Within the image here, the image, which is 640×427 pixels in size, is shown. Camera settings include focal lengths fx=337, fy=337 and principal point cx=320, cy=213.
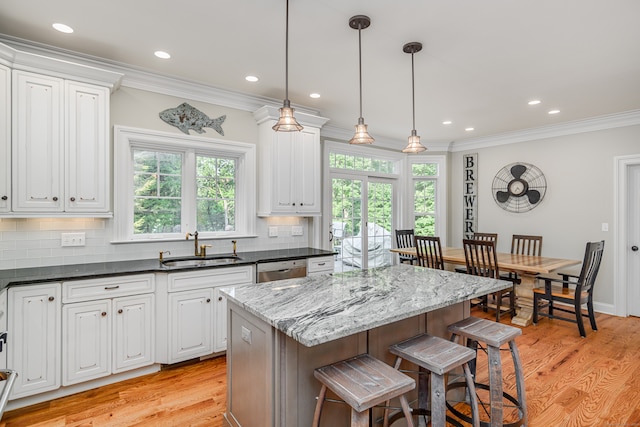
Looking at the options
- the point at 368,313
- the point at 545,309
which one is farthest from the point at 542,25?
the point at 545,309

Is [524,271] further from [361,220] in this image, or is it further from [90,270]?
[90,270]

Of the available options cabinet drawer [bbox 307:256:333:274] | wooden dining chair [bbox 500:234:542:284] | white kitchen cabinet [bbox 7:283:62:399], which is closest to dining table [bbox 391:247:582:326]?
wooden dining chair [bbox 500:234:542:284]

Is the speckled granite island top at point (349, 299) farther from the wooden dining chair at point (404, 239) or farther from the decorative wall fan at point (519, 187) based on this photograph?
the decorative wall fan at point (519, 187)

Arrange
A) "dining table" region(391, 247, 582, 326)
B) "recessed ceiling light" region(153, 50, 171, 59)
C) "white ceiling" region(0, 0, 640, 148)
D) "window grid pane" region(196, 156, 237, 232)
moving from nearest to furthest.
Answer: "white ceiling" region(0, 0, 640, 148), "recessed ceiling light" region(153, 50, 171, 59), "window grid pane" region(196, 156, 237, 232), "dining table" region(391, 247, 582, 326)

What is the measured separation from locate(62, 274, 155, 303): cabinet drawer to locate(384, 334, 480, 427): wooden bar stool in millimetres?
2043

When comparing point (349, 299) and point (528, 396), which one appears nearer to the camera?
point (349, 299)

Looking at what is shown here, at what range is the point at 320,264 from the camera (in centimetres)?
376

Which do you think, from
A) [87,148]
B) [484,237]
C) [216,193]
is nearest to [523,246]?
[484,237]

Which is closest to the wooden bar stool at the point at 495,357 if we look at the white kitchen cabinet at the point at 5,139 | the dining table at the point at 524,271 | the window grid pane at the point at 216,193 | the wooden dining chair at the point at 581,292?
the dining table at the point at 524,271

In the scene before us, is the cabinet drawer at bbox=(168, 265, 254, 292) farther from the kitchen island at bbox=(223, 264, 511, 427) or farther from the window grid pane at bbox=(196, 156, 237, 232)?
the kitchen island at bbox=(223, 264, 511, 427)

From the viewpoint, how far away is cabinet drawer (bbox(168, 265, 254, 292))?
2.86 m

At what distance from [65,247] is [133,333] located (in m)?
0.95

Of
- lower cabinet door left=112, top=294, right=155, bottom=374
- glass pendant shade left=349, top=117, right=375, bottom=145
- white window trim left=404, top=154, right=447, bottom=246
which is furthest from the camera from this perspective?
white window trim left=404, top=154, right=447, bottom=246

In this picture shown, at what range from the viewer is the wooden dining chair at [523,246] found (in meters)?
4.68
